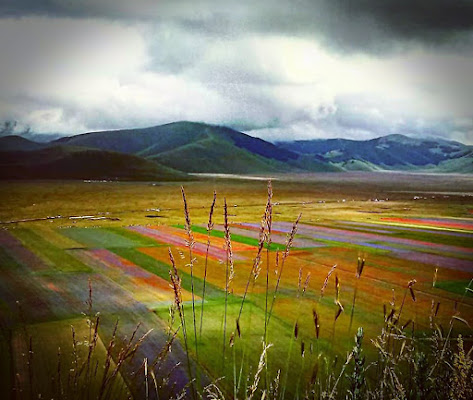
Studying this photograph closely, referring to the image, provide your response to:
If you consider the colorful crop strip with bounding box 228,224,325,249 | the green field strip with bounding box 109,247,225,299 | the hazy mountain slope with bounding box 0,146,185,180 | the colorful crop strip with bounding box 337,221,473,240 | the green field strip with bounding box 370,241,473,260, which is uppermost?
the hazy mountain slope with bounding box 0,146,185,180

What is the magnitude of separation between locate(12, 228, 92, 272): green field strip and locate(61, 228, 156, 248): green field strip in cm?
103

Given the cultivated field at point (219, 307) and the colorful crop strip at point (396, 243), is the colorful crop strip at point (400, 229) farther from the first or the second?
the colorful crop strip at point (396, 243)

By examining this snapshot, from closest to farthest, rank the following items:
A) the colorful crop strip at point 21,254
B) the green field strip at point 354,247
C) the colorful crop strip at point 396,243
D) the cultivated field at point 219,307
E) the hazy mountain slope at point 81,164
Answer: the cultivated field at point 219,307
the colorful crop strip at point 21,254
the colorful crop strip at point 396,243
the green field strip at point 354,247
the hazy mountain slope at point 81,164

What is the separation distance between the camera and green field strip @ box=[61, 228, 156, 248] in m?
14.3

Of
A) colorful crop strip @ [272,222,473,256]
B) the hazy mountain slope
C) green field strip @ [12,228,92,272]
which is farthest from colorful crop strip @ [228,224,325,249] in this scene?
the hazy mountain slope

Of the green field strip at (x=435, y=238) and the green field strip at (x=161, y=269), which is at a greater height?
the green field strip at (x=435, y=238)

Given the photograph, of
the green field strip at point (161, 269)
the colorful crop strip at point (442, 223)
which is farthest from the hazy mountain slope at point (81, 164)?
the green field strip at point (161, 269)

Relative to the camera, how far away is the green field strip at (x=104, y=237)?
46.9 feet

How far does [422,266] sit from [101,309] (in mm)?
7854

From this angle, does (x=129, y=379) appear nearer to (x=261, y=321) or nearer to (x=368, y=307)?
(x=261, y=321)

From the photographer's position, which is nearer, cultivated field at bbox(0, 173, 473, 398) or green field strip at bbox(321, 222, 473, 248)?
cultivated field at bbox(0, 173, 473, 398)

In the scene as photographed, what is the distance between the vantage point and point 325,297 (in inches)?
348

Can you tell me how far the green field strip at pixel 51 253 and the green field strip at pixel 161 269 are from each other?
4.19 ft

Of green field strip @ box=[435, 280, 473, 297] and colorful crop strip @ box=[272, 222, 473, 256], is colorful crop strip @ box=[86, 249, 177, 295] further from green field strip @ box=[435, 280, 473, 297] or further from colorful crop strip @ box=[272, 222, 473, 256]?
colorful crop strip @ box=[272, 222, 473, 256]
